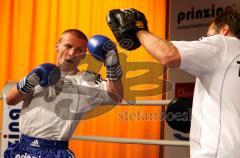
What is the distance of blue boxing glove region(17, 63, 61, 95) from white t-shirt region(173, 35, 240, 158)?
2.95ft

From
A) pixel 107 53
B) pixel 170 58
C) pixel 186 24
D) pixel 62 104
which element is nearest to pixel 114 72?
pixel 107 53

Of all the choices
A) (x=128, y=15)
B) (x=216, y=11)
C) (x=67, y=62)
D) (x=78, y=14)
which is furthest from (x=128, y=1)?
(x=128, y=15)

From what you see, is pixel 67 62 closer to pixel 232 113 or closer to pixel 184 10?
pixel 232 113

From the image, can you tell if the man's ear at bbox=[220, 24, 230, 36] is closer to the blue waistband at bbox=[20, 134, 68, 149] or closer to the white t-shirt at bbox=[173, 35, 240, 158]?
the white t-shirt at bbox=[173, 35, 240, 158]

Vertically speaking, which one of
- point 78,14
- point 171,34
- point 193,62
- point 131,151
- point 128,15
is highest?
point 78,14

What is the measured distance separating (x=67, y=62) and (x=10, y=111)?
29.1 inches

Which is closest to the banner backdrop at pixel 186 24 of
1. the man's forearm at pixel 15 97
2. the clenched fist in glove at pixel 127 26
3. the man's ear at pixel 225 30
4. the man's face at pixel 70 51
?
the man's face at pixel 70 51

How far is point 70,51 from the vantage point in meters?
2.14

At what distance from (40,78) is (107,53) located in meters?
0.41

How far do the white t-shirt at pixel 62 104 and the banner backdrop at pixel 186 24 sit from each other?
1215 millimetres

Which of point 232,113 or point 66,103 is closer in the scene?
point 232,113

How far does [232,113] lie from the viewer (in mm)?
1413

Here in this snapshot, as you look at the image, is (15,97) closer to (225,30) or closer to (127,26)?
(127,26)

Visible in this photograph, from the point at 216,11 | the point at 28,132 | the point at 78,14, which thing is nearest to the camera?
the point at 28,132
